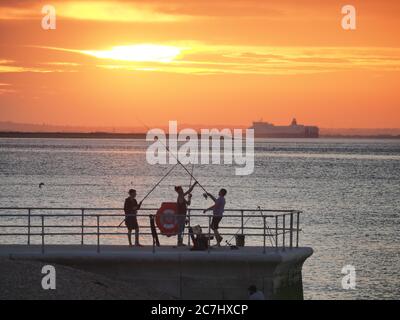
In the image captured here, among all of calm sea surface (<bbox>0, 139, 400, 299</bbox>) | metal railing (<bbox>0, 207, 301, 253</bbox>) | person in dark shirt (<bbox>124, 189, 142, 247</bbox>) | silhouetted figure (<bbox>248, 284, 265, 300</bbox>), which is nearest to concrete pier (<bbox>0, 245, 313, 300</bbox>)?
metal railing (<bbox>0, 207, 301, 253</bbox>)

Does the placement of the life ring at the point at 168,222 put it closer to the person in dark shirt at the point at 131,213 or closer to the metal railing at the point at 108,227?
the metal railing at the point at 108,227

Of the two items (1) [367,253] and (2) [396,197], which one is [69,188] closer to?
(2) [396,197]

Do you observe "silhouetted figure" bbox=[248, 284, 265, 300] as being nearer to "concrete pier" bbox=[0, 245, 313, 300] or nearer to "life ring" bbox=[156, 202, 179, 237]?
"concrete pier" bbox=[0, 245, 313, 300]

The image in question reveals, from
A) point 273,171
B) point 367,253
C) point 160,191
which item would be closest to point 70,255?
point 367,253

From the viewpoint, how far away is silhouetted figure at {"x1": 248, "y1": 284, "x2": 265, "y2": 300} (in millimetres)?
23328

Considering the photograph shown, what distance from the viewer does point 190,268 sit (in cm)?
2516

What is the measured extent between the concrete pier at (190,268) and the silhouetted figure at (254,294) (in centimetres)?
116

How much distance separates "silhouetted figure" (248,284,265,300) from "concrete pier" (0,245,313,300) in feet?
3.80

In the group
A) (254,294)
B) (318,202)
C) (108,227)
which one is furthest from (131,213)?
(318,202)

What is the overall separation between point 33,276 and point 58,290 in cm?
80

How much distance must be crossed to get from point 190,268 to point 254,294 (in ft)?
7.44

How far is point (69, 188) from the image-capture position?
102 m

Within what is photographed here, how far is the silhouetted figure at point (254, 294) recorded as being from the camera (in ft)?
76.5

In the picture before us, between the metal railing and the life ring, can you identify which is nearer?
the metal railing
